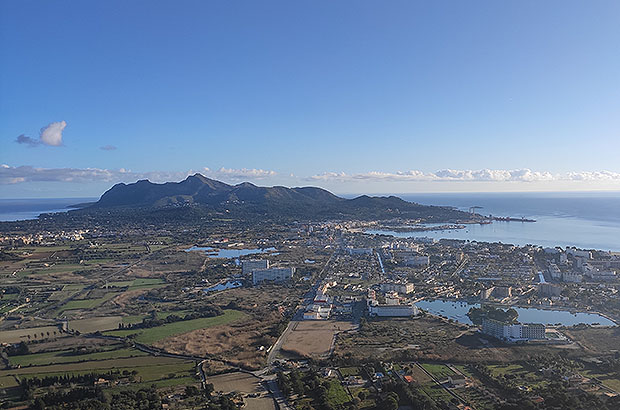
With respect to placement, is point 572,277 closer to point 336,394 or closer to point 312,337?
point 312,337

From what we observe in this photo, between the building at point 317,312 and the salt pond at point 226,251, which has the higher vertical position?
the salt pond at point 226,251

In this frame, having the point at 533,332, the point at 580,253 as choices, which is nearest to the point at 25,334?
the point at 533,332

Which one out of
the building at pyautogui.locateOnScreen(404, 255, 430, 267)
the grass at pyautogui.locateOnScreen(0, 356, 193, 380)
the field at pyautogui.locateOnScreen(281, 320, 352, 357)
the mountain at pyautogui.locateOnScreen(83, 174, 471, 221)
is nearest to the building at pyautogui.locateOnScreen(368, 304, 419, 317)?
the field at pyautogui.locateOnScreen(281, 320, 352, 357)

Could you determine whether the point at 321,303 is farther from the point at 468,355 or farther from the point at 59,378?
the point at 59,378

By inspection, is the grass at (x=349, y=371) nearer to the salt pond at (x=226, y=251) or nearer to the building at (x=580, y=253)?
the salt pond at (x=226, y=251)

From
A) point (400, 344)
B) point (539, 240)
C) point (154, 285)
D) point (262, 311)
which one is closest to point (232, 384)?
point (400, 344)

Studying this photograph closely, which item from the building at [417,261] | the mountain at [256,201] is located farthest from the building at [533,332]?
the mountain at [256,201]
